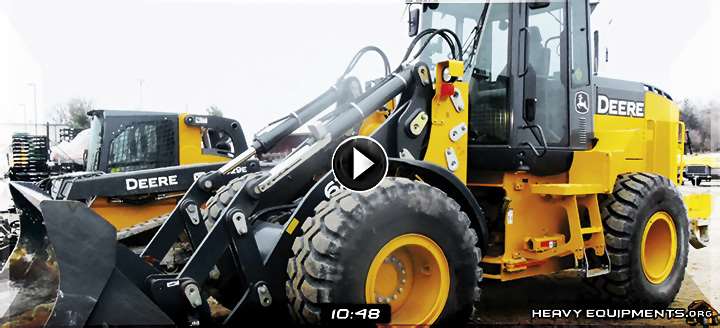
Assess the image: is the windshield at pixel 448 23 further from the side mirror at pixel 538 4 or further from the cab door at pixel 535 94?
the side mirror at pixel 538 4

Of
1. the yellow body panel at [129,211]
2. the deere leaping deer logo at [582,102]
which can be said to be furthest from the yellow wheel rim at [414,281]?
the yellow body panel at [129,211]

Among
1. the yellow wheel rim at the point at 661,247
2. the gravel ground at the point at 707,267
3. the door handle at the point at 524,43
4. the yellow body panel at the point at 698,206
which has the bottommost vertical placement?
the gravel ground at the point at 707,267

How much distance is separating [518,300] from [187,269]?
3411mm

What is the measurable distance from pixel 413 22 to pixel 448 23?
0.29 m

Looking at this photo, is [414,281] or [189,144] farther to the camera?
[189,144]

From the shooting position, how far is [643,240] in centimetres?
493

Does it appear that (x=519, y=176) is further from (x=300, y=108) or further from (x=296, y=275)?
(x=296, y=275)

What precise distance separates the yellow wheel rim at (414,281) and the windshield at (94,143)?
16.7 feet

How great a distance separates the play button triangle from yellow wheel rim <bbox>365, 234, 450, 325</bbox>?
443 mm

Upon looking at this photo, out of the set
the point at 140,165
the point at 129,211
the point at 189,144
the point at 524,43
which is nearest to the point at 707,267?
the point at 524,43

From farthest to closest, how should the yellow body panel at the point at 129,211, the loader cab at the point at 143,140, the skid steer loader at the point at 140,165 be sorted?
the loader cab at the point at 143,140 < the yellow body panel at the point at 129,211 < the skid steer loader at the point at 140,165

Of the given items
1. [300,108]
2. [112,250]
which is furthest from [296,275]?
[300,108]

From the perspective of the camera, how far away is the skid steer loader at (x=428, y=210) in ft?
9.23

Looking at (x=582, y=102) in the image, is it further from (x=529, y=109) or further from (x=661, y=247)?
(x=661, y=247)
